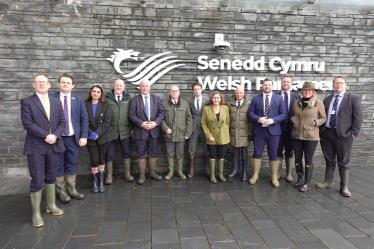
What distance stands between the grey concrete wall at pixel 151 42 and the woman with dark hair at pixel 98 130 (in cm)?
109

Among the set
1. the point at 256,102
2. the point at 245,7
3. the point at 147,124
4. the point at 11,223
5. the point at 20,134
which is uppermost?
the point at 245,7

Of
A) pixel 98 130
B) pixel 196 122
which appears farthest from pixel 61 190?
pixel 196 122

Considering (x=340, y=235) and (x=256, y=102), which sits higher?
(x=256, y=102)

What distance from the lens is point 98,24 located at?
186 inches

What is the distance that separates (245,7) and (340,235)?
464 cm

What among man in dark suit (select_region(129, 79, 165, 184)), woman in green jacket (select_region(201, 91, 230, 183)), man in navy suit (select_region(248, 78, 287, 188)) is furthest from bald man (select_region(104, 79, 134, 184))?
man in navy suit (select_region(248, 78, 287, 188))

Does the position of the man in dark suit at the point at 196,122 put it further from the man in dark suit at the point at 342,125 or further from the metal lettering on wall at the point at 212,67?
the man in dark suit at the point at 342,125

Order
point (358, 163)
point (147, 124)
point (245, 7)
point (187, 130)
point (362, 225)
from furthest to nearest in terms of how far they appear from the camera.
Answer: point (358, 163) → point (245, 7) → point (187, 130) → point (147, 124) → point (362, 225)

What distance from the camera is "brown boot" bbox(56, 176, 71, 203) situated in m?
3.43

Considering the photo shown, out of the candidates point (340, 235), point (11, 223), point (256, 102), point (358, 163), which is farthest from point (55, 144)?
point (358, 163)

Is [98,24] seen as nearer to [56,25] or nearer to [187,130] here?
[56,25]

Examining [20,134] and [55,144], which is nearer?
[55,144]

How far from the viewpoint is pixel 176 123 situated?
4.42 meters

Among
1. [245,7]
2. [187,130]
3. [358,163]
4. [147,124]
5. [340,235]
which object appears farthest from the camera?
[358,163]
